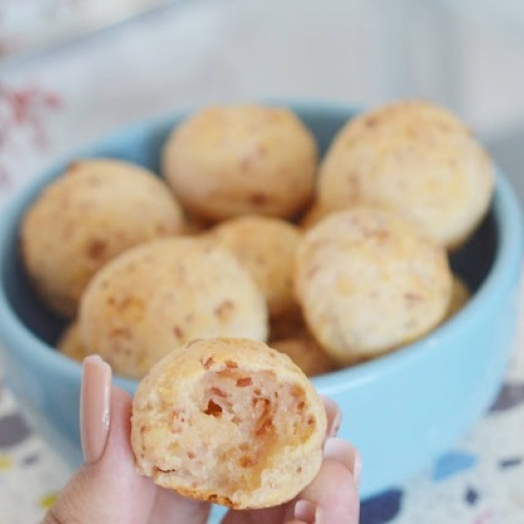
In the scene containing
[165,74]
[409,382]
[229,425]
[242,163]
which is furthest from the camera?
[165,74]

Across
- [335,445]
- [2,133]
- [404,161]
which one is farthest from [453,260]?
[2,133]

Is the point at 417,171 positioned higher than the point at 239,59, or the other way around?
the point at 417,171

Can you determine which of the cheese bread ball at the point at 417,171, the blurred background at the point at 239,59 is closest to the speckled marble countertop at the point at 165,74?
the blurred background at the point at 239,59

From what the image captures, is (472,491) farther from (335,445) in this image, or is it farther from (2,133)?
(2,133)

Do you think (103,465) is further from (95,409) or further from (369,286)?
(369,286)

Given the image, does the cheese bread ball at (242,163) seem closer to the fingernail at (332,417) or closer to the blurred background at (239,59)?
the fingernail at (332,417)

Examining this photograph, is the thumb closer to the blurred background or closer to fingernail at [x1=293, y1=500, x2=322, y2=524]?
fingernail at [x1=293, y1=500, x2=322, y2=524]

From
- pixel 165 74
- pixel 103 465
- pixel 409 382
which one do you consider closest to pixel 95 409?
pixel 103 465
